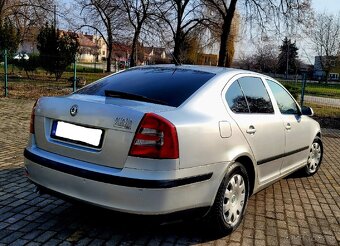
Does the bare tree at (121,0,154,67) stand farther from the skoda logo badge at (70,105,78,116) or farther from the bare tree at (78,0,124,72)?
the skoda logo badge at (70,105,78,116)

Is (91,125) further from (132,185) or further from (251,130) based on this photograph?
Result: (251,130)

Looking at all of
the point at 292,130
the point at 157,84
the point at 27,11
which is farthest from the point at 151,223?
the point at 27,11

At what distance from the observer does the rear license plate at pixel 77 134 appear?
315 cm

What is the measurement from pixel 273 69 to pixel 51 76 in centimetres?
5315

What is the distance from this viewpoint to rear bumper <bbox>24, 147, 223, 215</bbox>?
116 inches

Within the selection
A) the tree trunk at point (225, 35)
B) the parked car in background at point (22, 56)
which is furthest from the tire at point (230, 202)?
the parked car in background at point (22, 56)

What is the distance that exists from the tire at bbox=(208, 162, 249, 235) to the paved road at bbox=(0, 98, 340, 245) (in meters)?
0.11

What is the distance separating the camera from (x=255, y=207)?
4555mm

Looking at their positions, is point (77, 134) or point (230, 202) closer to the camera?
point (77, 134)

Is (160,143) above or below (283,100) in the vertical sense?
below

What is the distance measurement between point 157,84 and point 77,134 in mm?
926

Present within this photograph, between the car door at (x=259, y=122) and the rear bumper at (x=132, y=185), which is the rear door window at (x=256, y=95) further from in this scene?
the rear bumper at (x=132, y=185)

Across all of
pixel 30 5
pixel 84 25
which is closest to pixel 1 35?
pixel 30 5

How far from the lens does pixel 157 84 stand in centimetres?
376
